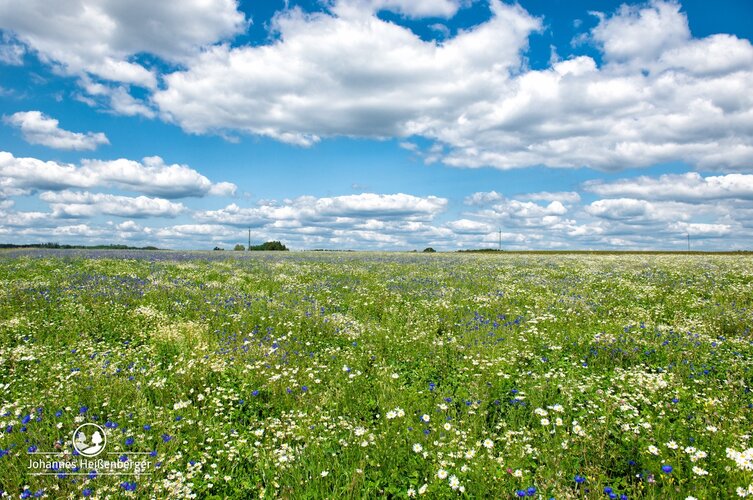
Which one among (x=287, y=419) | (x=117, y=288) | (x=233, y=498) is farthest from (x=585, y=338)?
(x=117, y=288)

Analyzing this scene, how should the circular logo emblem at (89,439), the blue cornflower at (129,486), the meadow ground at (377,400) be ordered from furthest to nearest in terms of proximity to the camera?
the circular logo emblem at (89,439), the meadow ground at (377,400), the blue cornflower at (129,486)

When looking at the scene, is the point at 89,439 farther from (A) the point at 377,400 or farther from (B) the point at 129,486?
(A) the point at 377,400

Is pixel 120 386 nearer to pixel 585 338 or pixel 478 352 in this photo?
pixel 478 352

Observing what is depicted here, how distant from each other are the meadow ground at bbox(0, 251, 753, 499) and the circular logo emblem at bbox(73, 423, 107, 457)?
0.09m

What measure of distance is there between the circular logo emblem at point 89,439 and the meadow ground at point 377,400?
3.6 inches

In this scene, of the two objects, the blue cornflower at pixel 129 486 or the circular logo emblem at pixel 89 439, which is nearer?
the blue cornflower at pixel 129 486

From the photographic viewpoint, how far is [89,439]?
475cm

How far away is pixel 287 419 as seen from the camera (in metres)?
5.42

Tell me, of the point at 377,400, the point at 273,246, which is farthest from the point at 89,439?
the point at 273,246

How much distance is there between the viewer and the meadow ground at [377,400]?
13.5 feet

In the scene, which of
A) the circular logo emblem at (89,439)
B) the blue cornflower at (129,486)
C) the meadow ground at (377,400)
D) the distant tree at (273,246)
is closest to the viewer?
the blue cornflower at (129,486)

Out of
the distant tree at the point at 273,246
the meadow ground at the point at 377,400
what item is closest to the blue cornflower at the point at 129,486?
the meadow ground at the point at 377,400

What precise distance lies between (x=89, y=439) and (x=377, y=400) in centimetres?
360

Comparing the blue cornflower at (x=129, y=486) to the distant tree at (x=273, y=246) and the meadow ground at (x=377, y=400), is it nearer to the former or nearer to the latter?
the meadow ground at (x=377, y=400)
